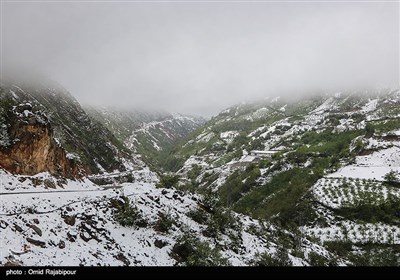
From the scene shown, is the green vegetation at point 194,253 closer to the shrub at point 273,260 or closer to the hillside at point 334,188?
the shrub at point 273,260

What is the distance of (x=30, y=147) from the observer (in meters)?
34.7

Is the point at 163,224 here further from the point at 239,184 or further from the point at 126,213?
the point at 239,184

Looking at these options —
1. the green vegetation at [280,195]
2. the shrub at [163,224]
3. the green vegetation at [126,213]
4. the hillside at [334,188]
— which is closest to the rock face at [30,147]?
the green vegetation at [126,213]

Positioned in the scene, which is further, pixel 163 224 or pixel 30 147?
pixel 30 147

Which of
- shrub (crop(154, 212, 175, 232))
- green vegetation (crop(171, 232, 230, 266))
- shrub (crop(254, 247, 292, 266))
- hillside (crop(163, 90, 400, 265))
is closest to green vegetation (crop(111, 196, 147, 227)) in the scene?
shrub (crop(154, 212, 175, 232))

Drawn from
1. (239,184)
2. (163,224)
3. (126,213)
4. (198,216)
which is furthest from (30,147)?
(239,184)

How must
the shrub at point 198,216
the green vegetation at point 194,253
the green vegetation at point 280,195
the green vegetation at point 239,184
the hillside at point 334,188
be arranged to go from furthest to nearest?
the green vegetation at point 239,184 < the green vegetation at point 280,195 < the hillside at point 334,188 < the shrub at point 198,216 < the green vegetation at point 194,253

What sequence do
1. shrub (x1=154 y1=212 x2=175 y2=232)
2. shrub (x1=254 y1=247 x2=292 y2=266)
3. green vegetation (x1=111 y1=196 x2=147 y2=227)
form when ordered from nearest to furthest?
green vegetation (x1=111 y1=196 x2=147 y2=227) → shrub (x1=254 y1=247 x2=292 y2=266) → shrub (x1=154 y1=212 x2=175 y2=232)

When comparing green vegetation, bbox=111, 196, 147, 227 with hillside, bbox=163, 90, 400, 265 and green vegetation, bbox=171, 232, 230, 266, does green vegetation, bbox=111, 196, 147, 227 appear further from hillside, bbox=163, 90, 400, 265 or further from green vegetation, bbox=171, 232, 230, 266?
hillside, bbox=163, 90, 400, 265

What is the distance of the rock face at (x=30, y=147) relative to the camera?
103 feet

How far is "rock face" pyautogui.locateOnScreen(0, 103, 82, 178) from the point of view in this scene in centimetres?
3145
